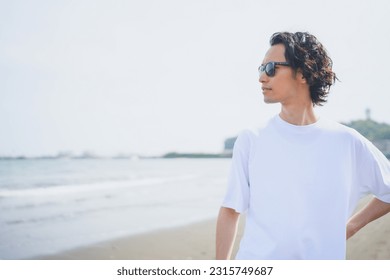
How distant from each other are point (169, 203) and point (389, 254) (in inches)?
244

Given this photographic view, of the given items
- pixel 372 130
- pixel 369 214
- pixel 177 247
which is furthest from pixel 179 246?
pixel 372 130

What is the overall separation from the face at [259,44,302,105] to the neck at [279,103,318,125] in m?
0.04

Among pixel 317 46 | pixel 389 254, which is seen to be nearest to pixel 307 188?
pixel 317 46

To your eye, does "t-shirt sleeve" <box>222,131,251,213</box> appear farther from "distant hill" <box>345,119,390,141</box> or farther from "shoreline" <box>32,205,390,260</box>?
"distant hill" <box>345,119,390,141</box>

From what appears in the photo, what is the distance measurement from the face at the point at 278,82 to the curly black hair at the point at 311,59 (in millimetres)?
26

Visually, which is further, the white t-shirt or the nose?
the nose

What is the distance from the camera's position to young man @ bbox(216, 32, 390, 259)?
1.47m

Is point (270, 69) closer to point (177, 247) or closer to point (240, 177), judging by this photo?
point (240, 177)

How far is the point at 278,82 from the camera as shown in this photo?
5.37ft

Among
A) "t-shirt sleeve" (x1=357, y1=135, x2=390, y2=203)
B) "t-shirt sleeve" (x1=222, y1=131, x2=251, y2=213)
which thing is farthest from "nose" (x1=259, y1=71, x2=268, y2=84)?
"t-shirt sleeve" (x1=357, y1=135, x2=390, y2=203)

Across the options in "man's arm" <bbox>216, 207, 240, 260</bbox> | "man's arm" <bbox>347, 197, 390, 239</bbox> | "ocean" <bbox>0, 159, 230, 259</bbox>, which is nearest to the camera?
"man's arm" <bbox>216, 207, 240, 260</bbox>

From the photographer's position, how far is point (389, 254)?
4.28 metres

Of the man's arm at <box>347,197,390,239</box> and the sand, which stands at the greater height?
the man's arm at <box>347,197,390,239</box>

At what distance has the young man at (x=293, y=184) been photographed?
1.47m
